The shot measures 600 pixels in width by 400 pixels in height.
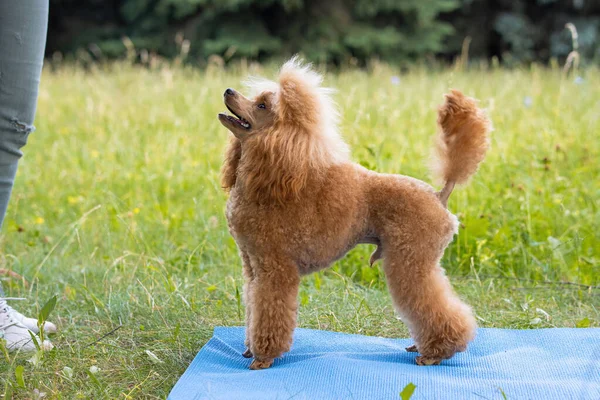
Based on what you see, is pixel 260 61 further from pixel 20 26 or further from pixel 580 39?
pixel 20 26

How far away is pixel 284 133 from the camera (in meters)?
1.90

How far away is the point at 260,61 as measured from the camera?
1145cm

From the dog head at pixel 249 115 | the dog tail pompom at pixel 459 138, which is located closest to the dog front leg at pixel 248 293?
the dog head at pixel 249 115

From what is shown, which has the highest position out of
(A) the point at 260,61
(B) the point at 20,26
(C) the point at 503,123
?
(B) the point at 20,26

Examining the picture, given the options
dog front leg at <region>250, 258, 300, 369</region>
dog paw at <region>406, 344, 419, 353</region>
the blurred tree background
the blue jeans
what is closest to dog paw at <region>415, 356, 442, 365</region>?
dog paw at <region>406, 344, 419, 353</region>

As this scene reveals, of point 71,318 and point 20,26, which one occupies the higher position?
point 20,26

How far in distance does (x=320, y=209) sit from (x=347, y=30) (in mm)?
9611

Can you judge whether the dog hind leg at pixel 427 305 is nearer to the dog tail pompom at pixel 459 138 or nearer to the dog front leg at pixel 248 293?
the dog tail pompom at pixel 459 138

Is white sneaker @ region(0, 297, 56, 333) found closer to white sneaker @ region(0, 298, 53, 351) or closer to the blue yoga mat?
white sneaker @ region(0, 298, 53, 351)

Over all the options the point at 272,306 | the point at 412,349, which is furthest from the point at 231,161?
the point at 412,349

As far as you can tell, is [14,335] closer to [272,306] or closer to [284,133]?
[272,306]

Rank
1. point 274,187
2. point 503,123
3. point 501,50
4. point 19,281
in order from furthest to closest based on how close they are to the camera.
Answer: point 501,50
point 503,123
point 19,281
point 274,187

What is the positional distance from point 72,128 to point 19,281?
9.41 feet

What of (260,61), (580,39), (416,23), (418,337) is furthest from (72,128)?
(580,39)
